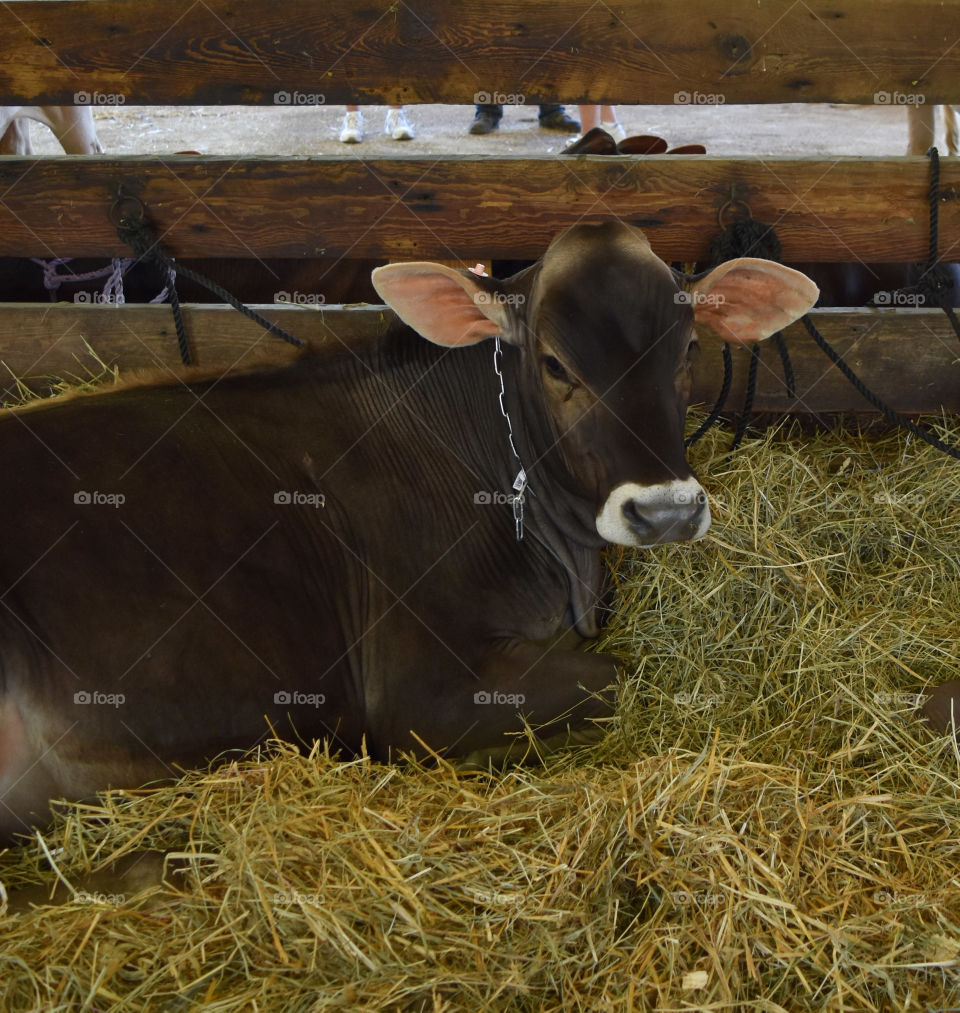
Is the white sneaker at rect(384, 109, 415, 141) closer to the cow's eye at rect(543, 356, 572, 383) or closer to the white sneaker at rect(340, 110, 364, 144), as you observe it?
the white sneaker at rect(340, 110, 364, 144)

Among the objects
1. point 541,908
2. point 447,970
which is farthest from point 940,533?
point 447,970

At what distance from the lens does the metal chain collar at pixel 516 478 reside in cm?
378

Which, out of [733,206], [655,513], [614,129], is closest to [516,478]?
[655,513]

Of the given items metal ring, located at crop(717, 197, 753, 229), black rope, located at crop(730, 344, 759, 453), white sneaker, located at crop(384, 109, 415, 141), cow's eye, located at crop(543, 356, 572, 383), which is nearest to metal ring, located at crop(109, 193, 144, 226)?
cow's eye, located at crop(543, 356, 572, 383)

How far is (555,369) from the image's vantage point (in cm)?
344

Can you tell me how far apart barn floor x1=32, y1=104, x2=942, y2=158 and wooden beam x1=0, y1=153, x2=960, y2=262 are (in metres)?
7.75

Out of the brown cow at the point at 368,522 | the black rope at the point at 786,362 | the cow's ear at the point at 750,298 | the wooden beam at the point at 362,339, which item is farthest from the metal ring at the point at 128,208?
the black rope at the point at 786,362

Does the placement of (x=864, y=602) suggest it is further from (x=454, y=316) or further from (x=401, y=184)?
(x=401, y=184)

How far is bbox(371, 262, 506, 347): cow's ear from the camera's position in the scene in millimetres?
3396

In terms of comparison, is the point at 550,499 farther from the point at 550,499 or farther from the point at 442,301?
the point at 442,301

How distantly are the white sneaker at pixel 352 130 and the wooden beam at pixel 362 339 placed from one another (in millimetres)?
8935

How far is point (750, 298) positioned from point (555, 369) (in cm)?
83

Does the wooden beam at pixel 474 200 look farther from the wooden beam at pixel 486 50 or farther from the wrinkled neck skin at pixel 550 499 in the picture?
the wrinkled neck skin at pixel 550 499

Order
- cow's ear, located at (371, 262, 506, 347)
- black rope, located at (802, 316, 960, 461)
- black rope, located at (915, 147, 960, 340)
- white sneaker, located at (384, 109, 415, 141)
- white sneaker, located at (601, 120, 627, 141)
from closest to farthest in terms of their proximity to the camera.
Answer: cow's ear, located at (371, 262, 506, 347), black rope, located at (915, 147, 960, 340), black rope, located at (802, 316, 960, 461), white sneaker, located at (601, 120, 627, 141), white sneaker, located at (384, 109, 415, 141)
